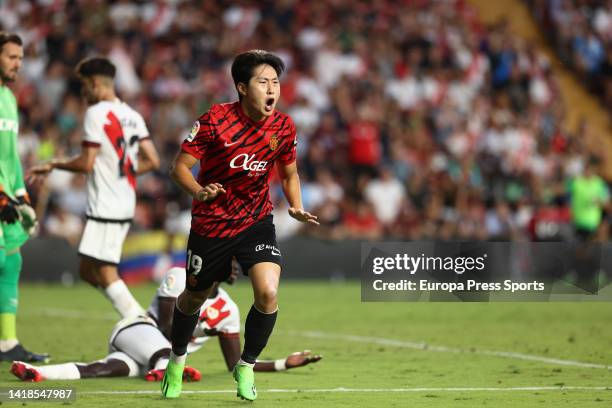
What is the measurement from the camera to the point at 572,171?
22.9m

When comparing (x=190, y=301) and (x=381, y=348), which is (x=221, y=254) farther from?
(x=381, y=348)

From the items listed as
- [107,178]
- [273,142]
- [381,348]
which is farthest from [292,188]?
[381,348]

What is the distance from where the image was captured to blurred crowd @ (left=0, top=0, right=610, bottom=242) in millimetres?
20547

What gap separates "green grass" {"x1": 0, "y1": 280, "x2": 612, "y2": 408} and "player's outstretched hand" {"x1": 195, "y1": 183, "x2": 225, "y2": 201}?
135cm

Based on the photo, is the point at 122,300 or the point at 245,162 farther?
the point at 122,300

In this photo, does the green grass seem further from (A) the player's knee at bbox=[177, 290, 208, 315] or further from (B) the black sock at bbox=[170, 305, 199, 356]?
(A) the player's knee at bbox=[177, 290, 208, 315]

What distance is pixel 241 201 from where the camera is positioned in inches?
306

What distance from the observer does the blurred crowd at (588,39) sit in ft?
87.3

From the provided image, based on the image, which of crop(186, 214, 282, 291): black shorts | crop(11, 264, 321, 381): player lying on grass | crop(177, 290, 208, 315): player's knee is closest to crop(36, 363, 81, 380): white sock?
crop(11, 264, 321, 381): player lying on grass

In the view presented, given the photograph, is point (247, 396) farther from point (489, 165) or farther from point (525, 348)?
point (489, 165)

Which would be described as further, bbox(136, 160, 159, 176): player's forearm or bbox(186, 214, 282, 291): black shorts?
bbox(136, 160, 159, 176): player's forearm

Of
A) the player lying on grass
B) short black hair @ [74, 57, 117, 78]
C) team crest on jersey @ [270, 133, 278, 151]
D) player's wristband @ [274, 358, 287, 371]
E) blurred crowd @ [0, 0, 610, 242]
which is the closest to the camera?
team crest on jersey @ [270, 133, 278, 151]

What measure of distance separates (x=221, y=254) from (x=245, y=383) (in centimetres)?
85

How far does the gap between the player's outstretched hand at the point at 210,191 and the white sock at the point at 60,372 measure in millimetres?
2090
